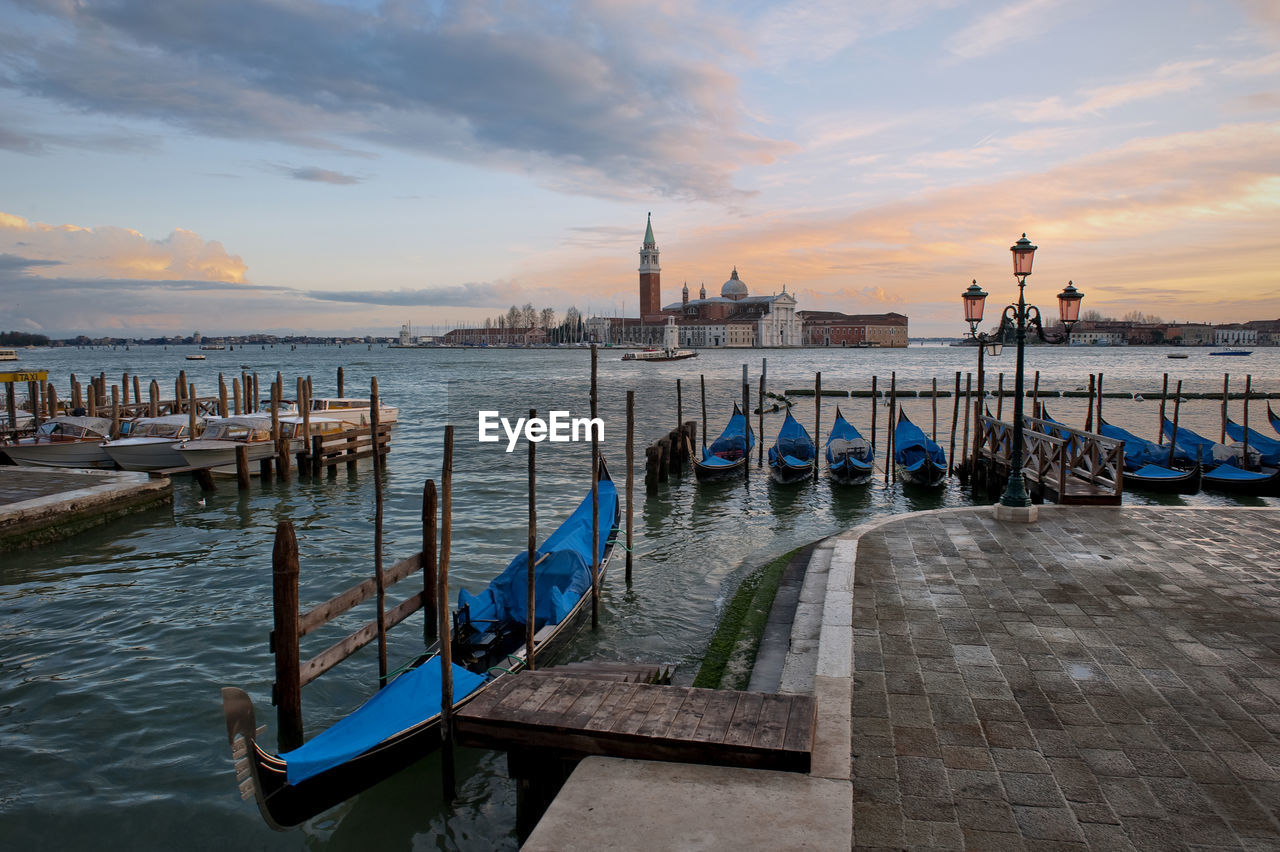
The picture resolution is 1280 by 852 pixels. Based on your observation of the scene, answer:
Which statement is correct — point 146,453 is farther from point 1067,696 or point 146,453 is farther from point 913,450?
point 1067,696

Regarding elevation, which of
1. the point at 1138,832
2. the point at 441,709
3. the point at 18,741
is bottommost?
the point at 18,741

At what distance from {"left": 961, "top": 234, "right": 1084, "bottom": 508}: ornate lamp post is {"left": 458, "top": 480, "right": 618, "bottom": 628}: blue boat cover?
164 inches

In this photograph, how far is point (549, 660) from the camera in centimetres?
596

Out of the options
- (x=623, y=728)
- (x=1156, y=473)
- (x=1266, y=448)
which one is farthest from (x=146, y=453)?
(x=1266, y=448)

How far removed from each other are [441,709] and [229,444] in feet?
39.8

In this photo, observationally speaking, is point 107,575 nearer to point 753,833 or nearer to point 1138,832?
point 753,833

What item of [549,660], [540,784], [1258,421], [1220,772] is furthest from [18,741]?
[1258,421]

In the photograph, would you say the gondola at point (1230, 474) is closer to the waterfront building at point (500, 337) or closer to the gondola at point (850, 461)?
the gondola at point (850, 461)

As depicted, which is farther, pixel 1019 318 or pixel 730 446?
pixel 730 446

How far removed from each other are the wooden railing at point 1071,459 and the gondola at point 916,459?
7.26ft

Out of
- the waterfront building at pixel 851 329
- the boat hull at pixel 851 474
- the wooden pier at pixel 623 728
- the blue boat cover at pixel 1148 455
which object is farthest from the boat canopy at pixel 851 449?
the waterfront building at pixel 851 329

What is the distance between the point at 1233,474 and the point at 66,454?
2129cm

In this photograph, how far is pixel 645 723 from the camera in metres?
3.25

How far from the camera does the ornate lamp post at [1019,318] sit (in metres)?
7.45
